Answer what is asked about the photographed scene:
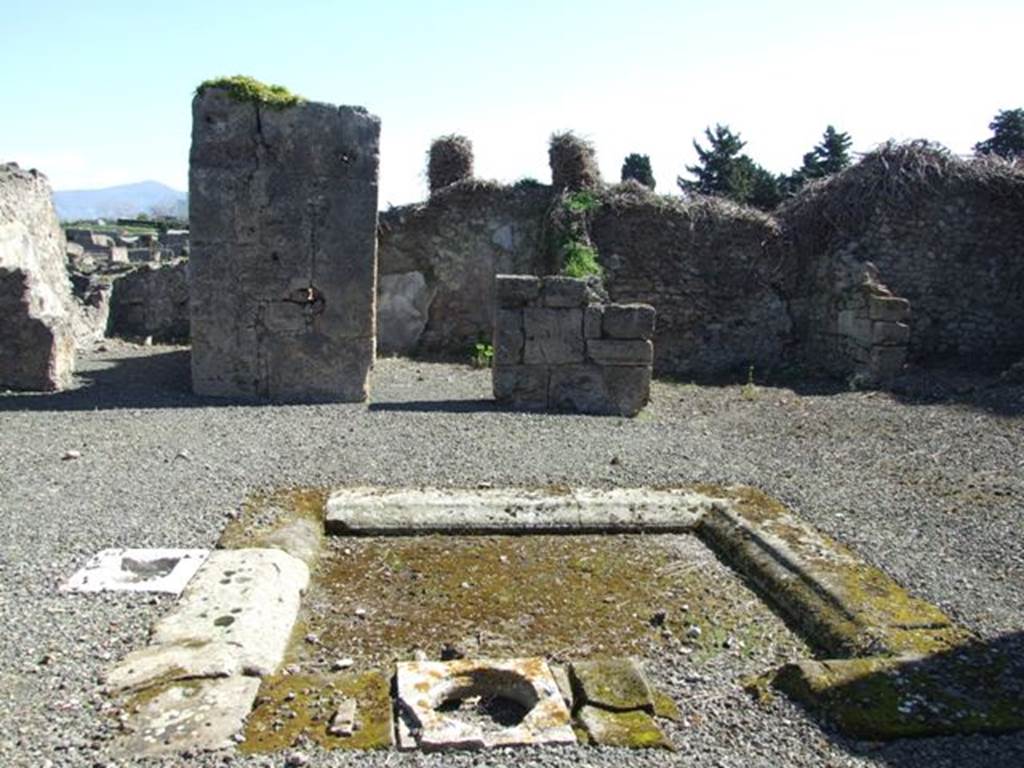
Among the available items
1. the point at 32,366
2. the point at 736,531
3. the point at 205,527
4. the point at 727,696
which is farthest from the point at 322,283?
the point at 727,696

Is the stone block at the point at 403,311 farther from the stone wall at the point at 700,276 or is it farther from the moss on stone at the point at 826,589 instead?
the moss on stone at the point at 826,589

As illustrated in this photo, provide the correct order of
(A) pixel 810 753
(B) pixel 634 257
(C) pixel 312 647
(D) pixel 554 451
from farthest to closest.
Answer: (B) pixel 634 257 → (D) pixel 554 451 → (C) pixel 312 647 → (A) pixel 810 753

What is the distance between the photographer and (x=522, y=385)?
33.6ft

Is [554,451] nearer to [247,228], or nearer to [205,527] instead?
[205,527]

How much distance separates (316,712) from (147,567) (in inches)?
78.5

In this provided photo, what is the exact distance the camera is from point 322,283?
1019 cm

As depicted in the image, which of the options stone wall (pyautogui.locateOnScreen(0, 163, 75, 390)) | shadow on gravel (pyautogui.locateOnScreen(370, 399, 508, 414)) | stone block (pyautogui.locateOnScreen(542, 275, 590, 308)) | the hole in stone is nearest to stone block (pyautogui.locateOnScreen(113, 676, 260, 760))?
the hole in stone

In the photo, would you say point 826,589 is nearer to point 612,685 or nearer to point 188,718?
point 612,685

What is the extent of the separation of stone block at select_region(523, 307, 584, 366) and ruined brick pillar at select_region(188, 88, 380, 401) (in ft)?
5.75

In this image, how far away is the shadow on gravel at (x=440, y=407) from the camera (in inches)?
387

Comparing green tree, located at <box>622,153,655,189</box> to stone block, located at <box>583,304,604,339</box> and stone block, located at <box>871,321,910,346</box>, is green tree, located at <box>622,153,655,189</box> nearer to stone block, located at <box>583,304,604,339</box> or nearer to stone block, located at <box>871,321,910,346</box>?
stone block, located at <box>871,321,910,346</box>

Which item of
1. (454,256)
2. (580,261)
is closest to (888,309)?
(580,261)

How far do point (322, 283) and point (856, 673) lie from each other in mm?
7506

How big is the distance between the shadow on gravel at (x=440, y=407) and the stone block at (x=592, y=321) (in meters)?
1.26
